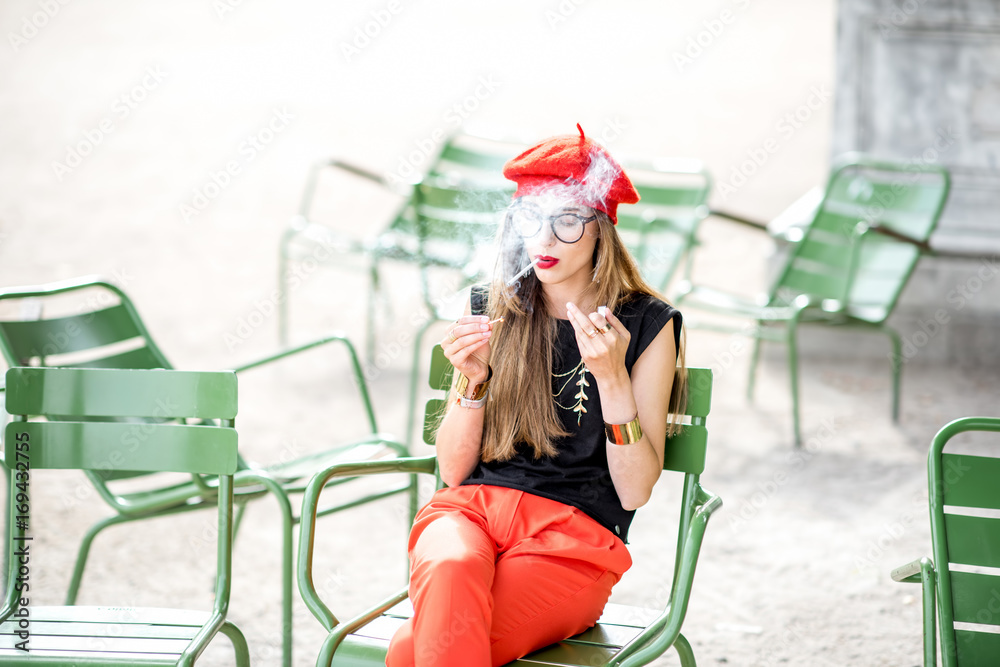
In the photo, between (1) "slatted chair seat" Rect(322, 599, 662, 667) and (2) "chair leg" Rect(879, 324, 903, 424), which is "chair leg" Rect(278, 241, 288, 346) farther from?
(1) "slatted chair seat" Rect(322, 599, 662, 667)

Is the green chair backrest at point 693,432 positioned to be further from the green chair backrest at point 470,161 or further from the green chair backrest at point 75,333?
the green chair backrest at point 470,161

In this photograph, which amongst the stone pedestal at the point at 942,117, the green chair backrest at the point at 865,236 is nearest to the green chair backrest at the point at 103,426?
the green chair backrest at the point at 865,236

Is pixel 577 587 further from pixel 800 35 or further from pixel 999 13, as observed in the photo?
pixel 800 35

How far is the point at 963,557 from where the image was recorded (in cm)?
213

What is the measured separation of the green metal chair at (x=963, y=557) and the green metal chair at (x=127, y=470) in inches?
53.9

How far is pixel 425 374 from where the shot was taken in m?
5.91

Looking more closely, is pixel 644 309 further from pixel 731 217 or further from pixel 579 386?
pixel 731 217

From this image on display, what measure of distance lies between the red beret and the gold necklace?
0.37 m

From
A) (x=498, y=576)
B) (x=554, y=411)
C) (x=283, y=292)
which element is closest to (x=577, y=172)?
(x=554, y=411)

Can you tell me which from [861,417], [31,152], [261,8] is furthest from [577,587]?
[261,8]

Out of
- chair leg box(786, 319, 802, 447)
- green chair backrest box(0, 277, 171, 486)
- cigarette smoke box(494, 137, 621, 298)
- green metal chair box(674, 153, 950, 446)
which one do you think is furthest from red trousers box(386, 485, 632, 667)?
green metal chair box(674, 153, 950, 446)

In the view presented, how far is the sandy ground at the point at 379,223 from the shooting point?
3676 millimetres

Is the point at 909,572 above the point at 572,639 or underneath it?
above

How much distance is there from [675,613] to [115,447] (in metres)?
1.33
